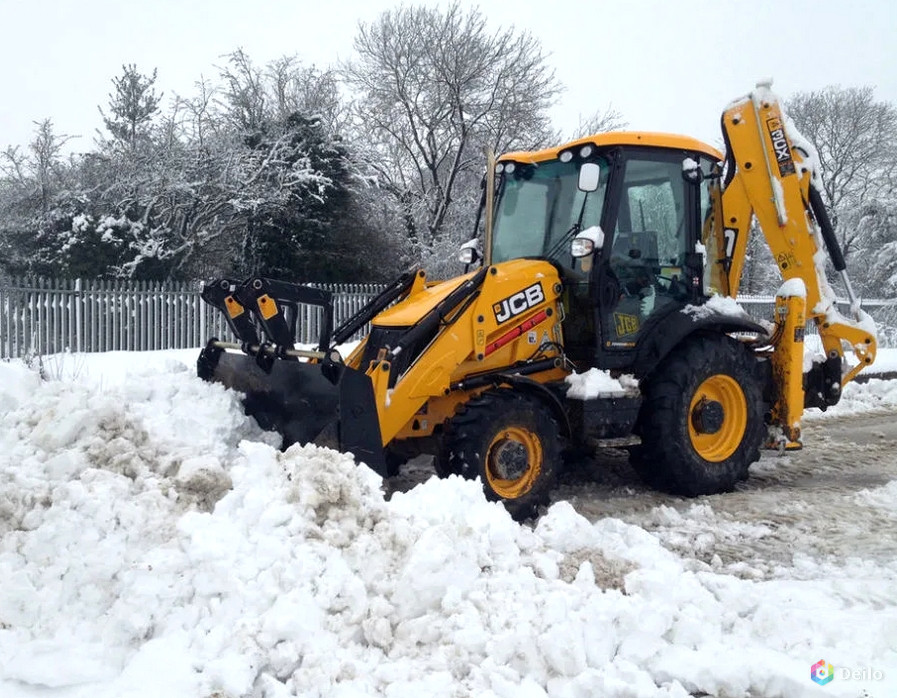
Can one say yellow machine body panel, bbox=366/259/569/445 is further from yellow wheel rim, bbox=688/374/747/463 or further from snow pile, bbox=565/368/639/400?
yellow wheel rim, bbox=688/374/747/463

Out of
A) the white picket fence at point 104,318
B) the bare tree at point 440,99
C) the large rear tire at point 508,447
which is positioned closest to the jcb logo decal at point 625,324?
the large rear tire at point 508,447

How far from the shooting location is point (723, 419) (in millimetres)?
6504

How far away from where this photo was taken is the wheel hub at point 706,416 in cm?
633

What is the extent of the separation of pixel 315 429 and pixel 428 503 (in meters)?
1.48

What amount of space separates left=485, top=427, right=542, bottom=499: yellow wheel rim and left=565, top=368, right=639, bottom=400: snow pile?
0.53m

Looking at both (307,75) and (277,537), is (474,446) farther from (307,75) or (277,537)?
(307,75)

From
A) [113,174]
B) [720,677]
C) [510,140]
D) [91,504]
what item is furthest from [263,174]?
[720,677]

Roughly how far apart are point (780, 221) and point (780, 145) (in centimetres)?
64

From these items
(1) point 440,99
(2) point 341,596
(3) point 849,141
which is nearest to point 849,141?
(3) point 849,141

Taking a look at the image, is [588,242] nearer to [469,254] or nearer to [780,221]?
[469,254]

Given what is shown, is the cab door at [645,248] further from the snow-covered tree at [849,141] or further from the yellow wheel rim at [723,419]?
the snow-covered tree at [849,141]

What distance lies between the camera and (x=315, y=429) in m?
5.17

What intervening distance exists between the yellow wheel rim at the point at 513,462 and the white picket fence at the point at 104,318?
831 cm

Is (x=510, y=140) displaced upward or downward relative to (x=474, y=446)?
upward
